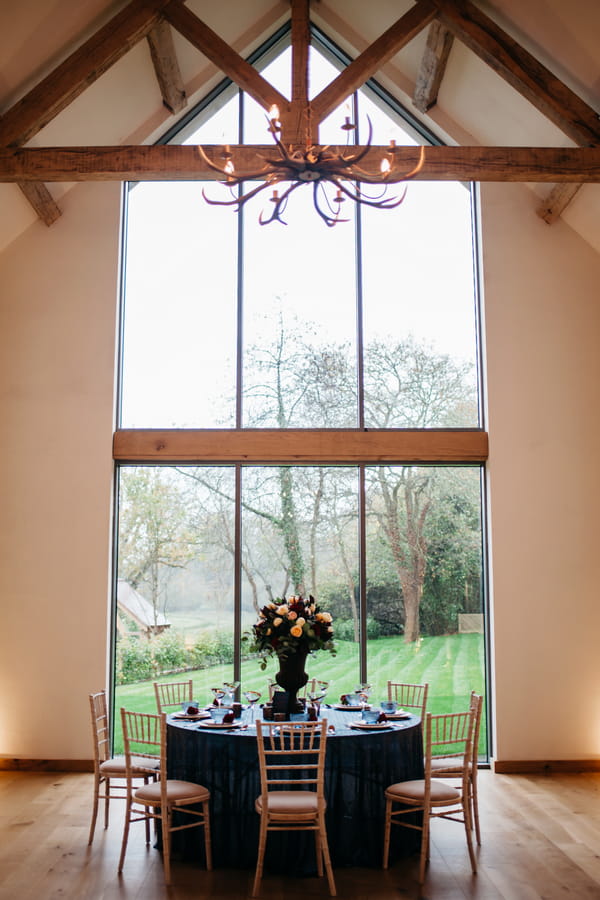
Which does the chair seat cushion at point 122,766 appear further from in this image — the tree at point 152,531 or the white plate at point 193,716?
the tree at point 152,531

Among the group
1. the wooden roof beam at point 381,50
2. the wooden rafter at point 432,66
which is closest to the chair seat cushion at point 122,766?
the wooden roof beam at point 381,50

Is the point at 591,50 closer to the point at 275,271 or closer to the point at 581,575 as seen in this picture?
the point at 275,271

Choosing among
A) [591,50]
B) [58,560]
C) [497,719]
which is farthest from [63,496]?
[591,50]

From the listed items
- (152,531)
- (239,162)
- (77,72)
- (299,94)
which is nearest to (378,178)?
(239,162)

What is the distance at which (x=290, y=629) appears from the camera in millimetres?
5008

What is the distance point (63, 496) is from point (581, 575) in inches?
183

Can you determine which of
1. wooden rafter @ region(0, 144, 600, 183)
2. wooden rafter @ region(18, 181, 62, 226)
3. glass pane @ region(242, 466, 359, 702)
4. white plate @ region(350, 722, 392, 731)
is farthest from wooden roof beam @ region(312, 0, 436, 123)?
white plate @ region(350, 722, 392, 731)

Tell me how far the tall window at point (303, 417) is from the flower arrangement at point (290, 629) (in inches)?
78.4

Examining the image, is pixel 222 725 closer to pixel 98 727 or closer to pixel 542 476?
pixel 98 727

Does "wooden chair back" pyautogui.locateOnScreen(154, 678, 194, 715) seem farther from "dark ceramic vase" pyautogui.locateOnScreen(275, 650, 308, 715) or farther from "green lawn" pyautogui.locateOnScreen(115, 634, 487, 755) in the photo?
"dark ceramic vase" pyautogui.locateOnScreen(275, 650, 308, 715)

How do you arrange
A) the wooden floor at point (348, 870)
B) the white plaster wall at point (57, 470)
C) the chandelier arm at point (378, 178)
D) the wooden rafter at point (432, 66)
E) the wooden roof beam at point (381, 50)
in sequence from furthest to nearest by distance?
the white plaster wall at point (57, 470) → the wooden rafter at point (432, 66) → the wooden roof beam at point (381, 50) → the wooden floor at point (348, 870) → the chandelier arm at point (378, 178)

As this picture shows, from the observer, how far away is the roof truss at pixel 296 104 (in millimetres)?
5754

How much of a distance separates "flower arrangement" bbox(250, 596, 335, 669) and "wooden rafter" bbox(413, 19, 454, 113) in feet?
15.6

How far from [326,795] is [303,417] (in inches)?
140
